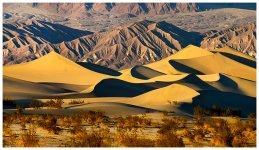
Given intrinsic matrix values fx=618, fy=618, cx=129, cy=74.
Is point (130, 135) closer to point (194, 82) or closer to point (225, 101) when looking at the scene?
point (225, 101)

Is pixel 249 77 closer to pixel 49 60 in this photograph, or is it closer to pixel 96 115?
pixel 49 60

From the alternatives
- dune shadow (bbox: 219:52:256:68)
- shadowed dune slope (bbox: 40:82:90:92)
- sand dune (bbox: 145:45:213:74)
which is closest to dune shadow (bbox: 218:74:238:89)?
sand dune (bbox: 145:45:213:74)

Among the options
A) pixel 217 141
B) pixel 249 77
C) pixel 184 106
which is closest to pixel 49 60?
pixel 249 77

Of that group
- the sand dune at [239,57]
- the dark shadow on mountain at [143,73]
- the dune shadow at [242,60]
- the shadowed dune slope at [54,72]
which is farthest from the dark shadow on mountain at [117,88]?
the sand dune at [239,57]

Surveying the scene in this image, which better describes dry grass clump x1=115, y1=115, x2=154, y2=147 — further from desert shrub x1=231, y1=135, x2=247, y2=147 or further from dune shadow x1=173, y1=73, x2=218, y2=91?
dune shadow x1=173, y1=73, x2=218, y2=91

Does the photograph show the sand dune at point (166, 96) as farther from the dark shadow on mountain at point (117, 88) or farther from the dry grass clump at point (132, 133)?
the dry grass clump at point (132, 133)

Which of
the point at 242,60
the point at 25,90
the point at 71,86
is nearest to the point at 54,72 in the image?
the point at 71,86

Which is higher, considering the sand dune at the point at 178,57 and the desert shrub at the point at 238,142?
the sand dune at the point at 178,57
